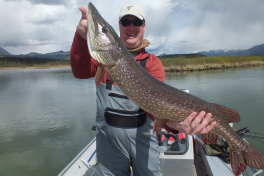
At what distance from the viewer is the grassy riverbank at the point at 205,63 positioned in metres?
33.4

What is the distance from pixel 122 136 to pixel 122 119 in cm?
19

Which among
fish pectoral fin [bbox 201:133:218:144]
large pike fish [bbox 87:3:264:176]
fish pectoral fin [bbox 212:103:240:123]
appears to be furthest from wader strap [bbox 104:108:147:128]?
fish pectoral fin [bbox 212:103:240:123]

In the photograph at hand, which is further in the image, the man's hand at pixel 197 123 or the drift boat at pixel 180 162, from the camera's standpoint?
the drift boat at pixel 180 162

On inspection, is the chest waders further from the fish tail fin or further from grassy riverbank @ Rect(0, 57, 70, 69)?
grassy riverbank @ Rect(0, 57, 70, 69)

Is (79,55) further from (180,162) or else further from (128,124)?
(180,162)

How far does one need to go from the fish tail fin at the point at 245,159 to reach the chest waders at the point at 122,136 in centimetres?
89

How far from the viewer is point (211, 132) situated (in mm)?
2277

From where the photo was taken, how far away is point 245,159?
2.26 metres

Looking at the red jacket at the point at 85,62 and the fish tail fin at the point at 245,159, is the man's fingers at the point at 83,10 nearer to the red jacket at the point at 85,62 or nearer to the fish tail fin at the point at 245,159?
the red jacket at the point at 85,62

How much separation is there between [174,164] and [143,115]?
155cm

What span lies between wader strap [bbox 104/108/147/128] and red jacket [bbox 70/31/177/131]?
205 millimetres

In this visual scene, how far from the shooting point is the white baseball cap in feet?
7.57

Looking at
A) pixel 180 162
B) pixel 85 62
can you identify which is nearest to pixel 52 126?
pixel 180 162

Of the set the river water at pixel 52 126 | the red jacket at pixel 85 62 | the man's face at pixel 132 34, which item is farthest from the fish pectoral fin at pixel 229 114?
the river water at pixel 52 126
